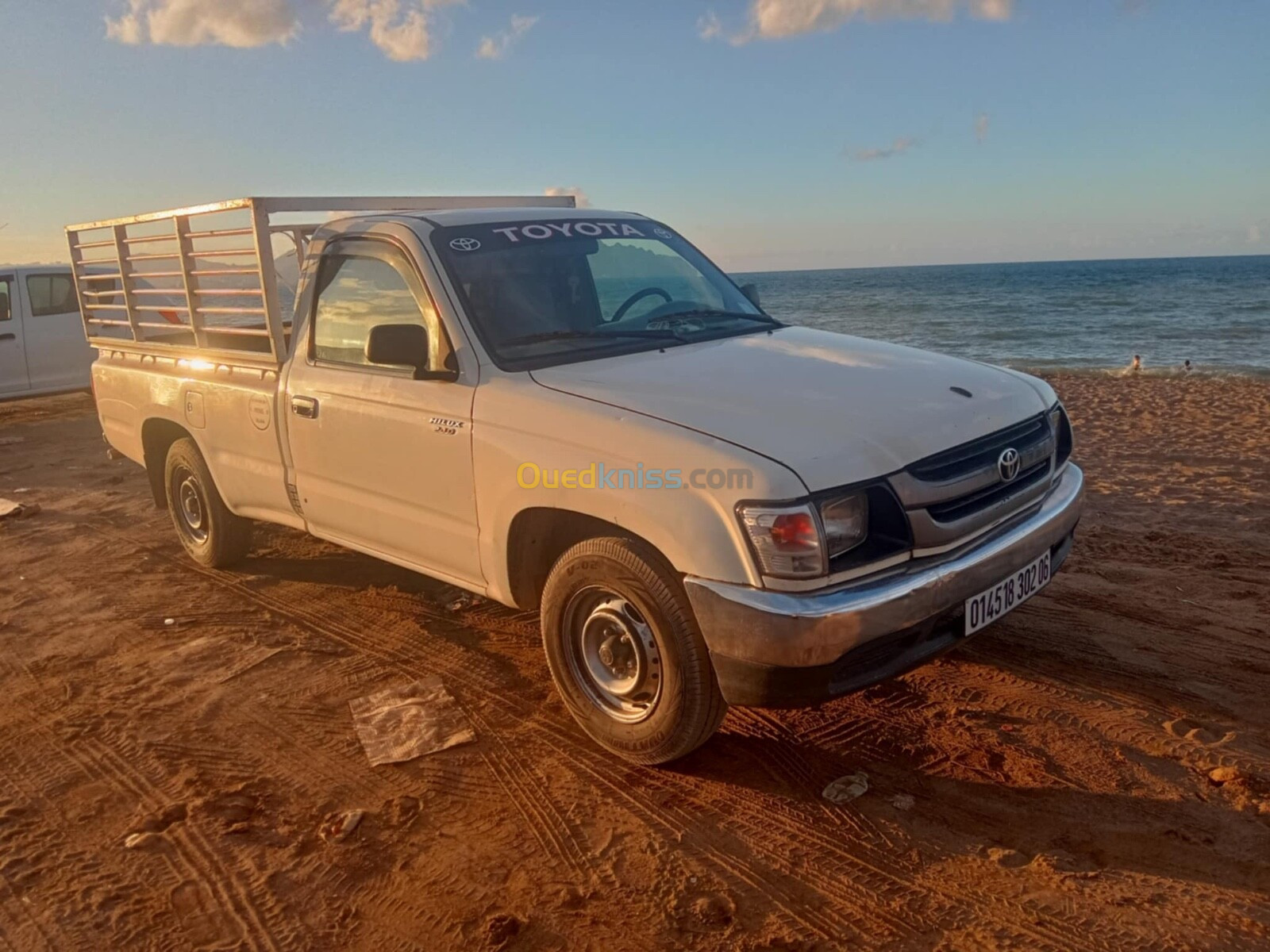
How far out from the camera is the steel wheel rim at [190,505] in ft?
18.8

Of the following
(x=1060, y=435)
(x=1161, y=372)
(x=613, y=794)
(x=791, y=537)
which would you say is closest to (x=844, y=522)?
(x=791, y=537)

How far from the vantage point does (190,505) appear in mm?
5914

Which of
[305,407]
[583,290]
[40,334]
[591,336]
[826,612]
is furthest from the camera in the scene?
[40,334]

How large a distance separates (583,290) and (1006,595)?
2195 mm

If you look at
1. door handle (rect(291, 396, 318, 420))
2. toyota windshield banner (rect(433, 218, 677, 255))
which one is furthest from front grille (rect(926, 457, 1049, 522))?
door handle (rect(291, 396, 318, 420))

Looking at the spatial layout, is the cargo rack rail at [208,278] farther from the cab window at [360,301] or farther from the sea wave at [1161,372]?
the sea wave at [1161,372]

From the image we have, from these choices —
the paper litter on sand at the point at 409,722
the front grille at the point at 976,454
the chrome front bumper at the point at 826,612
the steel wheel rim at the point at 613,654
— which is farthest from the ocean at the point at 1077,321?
the chrome front bumper at the point at 826,612

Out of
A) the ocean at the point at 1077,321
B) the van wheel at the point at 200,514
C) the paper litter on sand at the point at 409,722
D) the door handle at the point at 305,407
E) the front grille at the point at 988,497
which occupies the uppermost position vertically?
the door handle at the point at 305,407

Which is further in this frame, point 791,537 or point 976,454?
point 976,454

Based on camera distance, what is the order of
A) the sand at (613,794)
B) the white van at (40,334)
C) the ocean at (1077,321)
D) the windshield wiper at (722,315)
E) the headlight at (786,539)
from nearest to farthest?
the sand at (613,794) < the headlight at (786,539) < the windshield wiper at (722,315) < the white van at (40,334) < the ocean at (1077,321)

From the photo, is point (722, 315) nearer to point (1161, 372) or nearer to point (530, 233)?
point (530, 233)

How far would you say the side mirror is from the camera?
3521 millimetres

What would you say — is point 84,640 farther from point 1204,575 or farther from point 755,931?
point 1204,575

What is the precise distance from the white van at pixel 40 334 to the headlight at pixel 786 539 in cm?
1216
